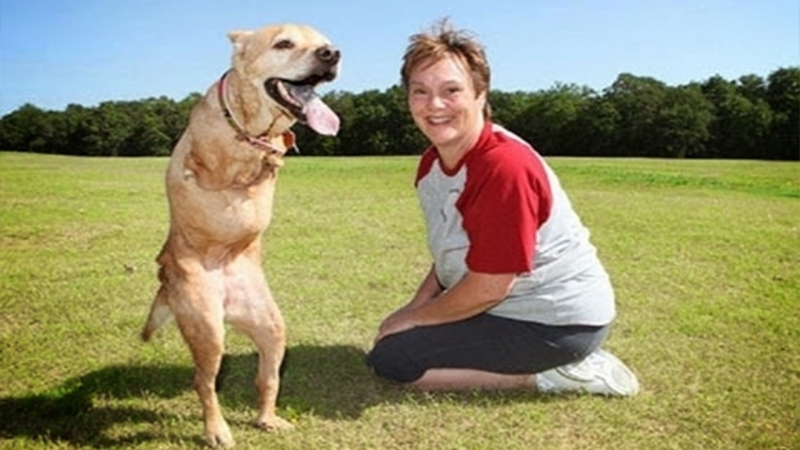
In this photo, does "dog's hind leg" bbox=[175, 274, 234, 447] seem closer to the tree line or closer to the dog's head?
the dog's head

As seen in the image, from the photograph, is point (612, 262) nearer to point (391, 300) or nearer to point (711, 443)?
point (391, 300)

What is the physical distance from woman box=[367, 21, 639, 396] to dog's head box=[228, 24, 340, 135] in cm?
104

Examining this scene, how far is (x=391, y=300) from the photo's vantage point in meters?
7.57

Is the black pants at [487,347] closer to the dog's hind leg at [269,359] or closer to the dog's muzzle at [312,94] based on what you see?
the dog's hind leg at [269,359]

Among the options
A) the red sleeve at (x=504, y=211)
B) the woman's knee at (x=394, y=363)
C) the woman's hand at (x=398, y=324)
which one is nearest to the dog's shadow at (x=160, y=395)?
the woman's knee at (x=394, y=363)

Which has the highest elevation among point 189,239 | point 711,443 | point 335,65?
point 335,65

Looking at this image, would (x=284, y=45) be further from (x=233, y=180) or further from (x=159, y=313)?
(x=159, y=313)

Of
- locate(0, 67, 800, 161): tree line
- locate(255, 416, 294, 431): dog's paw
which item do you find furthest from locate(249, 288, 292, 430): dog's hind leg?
locate(0, 67, 800, 161): tree line

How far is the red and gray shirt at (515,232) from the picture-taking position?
425 centimetres

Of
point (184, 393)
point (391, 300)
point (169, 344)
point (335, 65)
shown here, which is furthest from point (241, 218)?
point (391, 300)

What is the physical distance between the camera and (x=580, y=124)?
81125 mm

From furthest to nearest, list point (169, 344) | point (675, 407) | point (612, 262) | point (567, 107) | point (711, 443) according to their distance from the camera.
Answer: point (567, 107)
point (612, 262)
point (169, 344)
point (675, 407)
point (711, 443)

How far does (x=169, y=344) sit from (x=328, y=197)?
1241cm

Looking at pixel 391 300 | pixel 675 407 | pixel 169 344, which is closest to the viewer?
pixel 675 407
